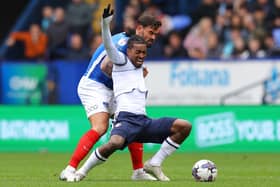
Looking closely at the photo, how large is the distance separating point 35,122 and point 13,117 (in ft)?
1.85

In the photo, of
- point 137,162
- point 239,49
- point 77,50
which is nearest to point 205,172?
point 137,162

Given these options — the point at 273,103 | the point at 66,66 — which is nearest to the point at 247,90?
the point at 273,103

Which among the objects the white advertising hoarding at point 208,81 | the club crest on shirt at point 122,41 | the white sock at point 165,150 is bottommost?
the white advertising hoarding at point 208,81

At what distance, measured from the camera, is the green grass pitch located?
12359 millimetres

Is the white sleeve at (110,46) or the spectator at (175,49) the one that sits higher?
the white sleeve at (110,46)

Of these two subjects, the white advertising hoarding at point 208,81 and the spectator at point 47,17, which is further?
the spectator at point 47,17

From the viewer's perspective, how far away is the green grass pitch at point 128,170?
1236cm

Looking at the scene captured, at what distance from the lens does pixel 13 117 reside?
76.3 feet

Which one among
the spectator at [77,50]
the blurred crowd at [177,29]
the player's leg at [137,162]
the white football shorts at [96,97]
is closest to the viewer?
the white football shorts at [96,97]

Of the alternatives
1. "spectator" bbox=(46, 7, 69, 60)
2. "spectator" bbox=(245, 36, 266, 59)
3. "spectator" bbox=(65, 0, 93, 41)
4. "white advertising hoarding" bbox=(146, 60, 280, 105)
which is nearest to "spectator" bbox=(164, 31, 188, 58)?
"white advertising hoarding" bbox=(146, 60, 280, 105)

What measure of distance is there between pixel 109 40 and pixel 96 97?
3.92 feet

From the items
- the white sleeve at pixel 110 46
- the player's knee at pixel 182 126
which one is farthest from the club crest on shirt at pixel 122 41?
the player's knee at pixel 182 126

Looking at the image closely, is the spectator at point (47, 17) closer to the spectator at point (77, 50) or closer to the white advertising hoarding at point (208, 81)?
the spectator at point (77, 50)

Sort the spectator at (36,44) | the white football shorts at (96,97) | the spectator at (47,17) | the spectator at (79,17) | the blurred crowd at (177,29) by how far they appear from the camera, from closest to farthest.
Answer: the white football shorts at (96,97), the blurred crowd at (177,29), the spectator at (36,44), the spectator at (79,17), the spectator at (47,17)
